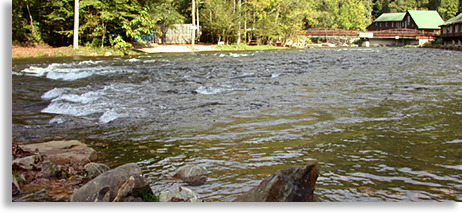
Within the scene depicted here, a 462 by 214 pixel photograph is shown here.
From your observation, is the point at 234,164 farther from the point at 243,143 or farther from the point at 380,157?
the point at 380,157

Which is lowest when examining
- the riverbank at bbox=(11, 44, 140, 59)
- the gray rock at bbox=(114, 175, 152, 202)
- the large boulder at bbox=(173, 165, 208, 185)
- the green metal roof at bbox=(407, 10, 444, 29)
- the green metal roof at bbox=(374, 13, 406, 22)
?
the large boulder at bbox=(173, 165, 208, 185)

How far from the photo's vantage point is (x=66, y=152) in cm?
532

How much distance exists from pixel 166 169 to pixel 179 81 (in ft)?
32.0

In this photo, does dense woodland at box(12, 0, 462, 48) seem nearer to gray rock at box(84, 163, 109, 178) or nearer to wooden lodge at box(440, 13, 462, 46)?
wooden lodge at box(440, 13, 462, 46)

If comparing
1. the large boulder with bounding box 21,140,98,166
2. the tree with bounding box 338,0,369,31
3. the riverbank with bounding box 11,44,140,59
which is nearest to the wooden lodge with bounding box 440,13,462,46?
the tree with bounding box 338,0,369,31

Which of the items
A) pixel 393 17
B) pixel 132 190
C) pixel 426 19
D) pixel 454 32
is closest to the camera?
pixel 132 190

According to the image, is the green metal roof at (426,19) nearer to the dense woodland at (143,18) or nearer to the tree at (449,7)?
the tree at (449,7)

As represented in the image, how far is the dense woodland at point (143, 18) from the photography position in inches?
1255

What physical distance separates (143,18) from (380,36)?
57.0m

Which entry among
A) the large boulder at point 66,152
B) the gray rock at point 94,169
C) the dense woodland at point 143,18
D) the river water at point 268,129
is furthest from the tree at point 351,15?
the gray rock at point 94,169

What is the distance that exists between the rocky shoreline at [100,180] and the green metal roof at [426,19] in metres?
83.3

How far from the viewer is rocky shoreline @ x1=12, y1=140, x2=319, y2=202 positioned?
3469 millimetres

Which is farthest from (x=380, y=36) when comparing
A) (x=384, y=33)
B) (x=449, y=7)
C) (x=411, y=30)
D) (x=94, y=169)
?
(x=94, y=169)

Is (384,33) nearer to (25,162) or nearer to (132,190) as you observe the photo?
(25,162)
